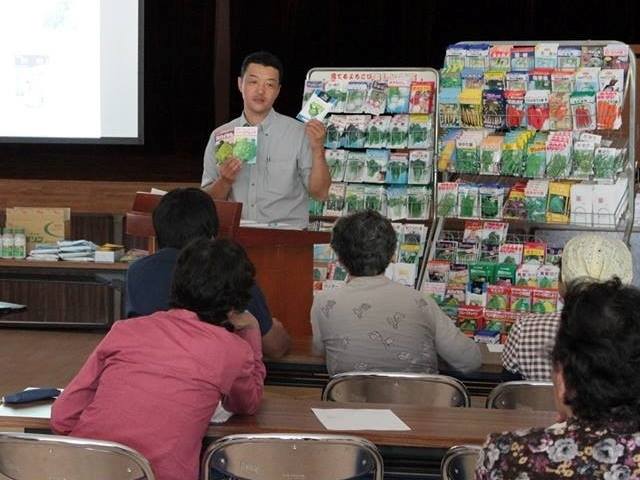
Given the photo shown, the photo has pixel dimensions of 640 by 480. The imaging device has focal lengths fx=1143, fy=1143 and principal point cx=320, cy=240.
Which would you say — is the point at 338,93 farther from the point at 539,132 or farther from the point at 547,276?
the point at 547,276

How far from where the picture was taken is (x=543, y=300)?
18.1ft

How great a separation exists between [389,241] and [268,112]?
66.4 inches

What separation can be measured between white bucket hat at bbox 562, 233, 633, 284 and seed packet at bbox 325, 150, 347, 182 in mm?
2701

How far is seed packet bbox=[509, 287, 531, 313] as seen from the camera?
18.2 ft

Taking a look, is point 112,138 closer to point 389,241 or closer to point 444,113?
point 444,113

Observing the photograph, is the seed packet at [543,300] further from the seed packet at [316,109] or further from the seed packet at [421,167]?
the seed packet at [316,109]

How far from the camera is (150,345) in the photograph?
2668 mm

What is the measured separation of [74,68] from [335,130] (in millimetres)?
2987

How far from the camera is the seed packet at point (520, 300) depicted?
5.54 m

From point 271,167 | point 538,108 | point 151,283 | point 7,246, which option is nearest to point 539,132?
point 538,108

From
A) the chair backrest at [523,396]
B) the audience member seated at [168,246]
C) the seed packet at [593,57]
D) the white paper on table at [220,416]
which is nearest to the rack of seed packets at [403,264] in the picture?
the seed packet at [593,57]

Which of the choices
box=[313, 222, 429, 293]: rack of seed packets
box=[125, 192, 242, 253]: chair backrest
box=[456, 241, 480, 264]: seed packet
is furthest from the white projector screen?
box=[125, 192, 242, 253]: chair backrest

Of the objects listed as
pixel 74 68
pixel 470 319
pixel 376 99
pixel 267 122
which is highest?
pixel 74 68

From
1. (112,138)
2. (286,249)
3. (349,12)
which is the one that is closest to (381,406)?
(286,249)
